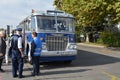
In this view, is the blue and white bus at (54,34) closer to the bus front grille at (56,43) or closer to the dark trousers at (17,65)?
the bus front grille at (56,43)

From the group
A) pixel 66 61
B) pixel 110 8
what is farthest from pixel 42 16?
pixel 110 8

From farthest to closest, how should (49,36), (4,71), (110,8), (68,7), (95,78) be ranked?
(68,7), (110,8), (49,36), (4,71), (95,78)

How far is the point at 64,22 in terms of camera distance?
57.4ft

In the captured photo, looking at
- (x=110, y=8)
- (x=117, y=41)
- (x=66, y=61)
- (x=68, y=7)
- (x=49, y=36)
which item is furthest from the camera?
(x=68, y=7)

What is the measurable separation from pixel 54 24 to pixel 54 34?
0.68 meters

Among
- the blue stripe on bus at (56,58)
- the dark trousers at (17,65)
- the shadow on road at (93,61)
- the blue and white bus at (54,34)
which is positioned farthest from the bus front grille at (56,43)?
the dark trousers at (17,65)

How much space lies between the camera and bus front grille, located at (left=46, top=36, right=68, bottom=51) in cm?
1664

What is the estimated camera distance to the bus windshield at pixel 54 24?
16844 millimetres

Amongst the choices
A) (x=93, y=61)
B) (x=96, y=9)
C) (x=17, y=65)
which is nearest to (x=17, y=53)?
(x=17, y=65)

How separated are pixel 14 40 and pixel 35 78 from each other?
1.76m

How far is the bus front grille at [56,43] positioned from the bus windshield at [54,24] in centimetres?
43

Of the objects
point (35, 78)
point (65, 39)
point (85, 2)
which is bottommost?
point (35, 78)

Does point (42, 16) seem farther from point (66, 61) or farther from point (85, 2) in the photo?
point (85, 2)

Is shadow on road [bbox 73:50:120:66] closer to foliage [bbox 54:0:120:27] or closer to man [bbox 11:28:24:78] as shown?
man [bbox 11:28:24:78]
